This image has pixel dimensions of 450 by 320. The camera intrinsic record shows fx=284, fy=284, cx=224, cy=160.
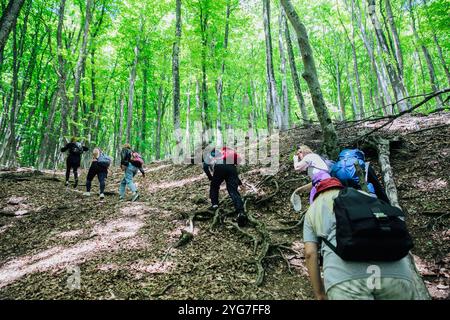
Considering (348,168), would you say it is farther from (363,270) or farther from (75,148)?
(75,148)

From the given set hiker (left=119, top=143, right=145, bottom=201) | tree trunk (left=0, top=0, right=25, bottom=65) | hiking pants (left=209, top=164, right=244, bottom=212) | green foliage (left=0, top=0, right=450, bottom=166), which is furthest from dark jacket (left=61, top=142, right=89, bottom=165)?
hiking pants (left=209, top=164, right=244, bottom=212)

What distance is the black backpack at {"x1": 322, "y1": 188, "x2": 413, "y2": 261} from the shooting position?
2080 mm

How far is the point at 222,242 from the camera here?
20.4 ft

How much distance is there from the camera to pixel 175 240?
614 cm

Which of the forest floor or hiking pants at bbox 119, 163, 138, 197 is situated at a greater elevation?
hiking pants at bbox 119, 163, 138, 197

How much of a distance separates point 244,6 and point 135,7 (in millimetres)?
8029

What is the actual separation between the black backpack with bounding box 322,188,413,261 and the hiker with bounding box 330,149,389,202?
220 cm

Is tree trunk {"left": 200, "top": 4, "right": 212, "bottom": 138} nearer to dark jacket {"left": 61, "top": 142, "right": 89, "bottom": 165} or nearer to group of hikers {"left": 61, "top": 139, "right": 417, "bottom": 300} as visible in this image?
dark jacket {"left": 61, "top": 142, "right": 89, "bottom": 165}

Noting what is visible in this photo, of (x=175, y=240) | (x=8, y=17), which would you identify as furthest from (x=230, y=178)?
(x=8, y=17)

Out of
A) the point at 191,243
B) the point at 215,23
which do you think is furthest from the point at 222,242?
the point at 215,23

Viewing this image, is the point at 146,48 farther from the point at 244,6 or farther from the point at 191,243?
the point at 191,243

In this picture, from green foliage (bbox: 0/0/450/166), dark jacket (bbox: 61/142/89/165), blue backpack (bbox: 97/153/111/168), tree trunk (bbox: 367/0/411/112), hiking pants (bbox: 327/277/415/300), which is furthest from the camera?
green foliage (bbox: 0/0/450/166)

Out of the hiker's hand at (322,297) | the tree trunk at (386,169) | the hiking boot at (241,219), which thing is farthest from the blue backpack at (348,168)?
the hiking boot at (241,219)

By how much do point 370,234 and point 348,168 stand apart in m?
2.51
